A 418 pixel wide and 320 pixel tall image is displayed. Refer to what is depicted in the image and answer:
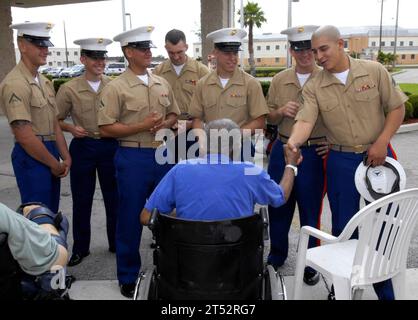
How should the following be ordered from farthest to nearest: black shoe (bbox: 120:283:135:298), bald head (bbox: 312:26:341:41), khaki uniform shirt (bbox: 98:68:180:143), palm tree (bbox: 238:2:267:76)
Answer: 1. palm tree (bbox: 238:2:267:76)
2. black shoe (bbox: 120:283:135:298)
3. khaki uniform shirt (bbox: 98:68:180:143)
4. bald head (bbox: 312:26:341:41)

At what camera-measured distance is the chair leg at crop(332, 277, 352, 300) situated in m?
2.28

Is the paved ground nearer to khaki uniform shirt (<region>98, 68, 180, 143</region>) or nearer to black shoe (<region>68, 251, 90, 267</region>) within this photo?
black shoe (<region>68, 251, 90, 267</region>)

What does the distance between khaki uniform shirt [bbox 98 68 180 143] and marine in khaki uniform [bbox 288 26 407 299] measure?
3.31 feet

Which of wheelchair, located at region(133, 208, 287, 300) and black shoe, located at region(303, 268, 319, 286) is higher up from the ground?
wheelchair, located at region(133, 208, 287, 300)

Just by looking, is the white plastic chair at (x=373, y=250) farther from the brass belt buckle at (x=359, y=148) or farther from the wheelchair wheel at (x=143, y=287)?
the wheelchair wheel at (x=143, y=287)

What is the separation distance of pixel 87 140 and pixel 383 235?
2339 mm

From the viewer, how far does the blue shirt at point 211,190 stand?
1991 mm

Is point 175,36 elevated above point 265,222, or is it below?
above

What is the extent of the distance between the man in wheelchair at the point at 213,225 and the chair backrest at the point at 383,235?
446mm

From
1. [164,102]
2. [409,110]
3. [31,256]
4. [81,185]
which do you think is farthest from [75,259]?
[409,110]

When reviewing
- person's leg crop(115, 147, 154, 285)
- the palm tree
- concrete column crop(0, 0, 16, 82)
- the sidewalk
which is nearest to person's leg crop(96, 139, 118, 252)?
person's leg crop(115, 147, 154, 285)

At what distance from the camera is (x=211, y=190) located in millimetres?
1989

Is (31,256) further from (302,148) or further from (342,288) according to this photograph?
(302,148)
